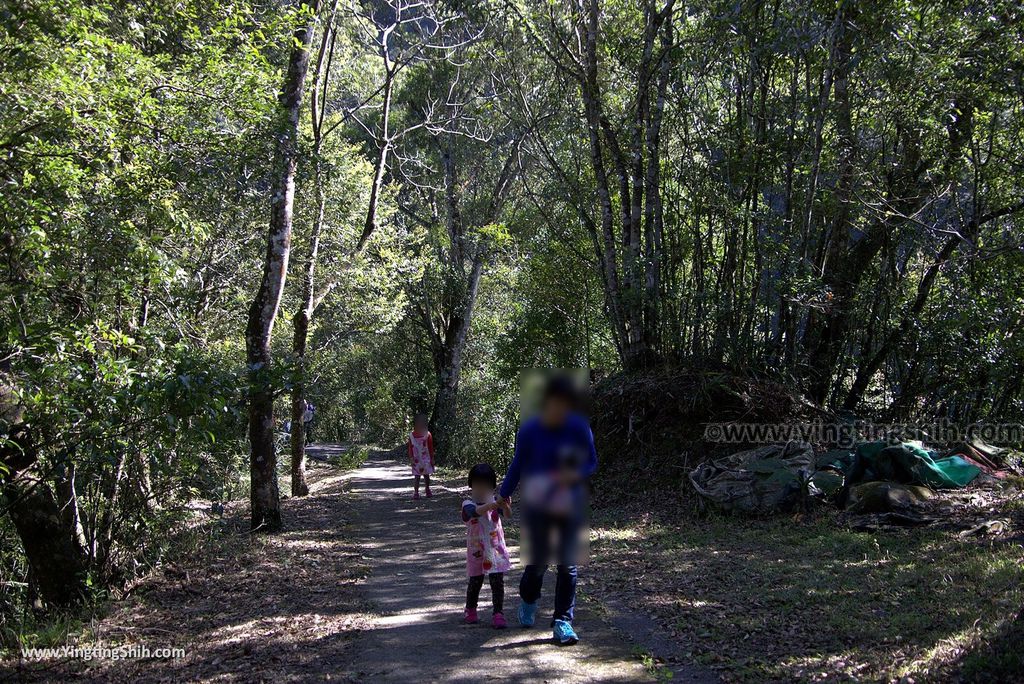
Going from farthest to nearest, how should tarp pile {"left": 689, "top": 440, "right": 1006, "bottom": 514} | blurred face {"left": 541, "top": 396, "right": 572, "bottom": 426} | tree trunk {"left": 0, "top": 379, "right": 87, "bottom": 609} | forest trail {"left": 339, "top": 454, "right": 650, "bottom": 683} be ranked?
tarp pile {"left": 689, "top": 440, "right": 1006, "bottom": 514}
tree trunk {"left": 0, "top": 379, "right": 87, "bottom": 609}
forest trail {"left": 339, "top": 454, "right": 650, "bottom": 683}
blurred face {"left": 541, "top": 396, "right": 572, "bottom": 426}

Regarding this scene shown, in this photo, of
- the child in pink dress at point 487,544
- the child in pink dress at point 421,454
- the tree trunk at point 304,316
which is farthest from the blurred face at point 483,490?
the tree trunk at point 304,316

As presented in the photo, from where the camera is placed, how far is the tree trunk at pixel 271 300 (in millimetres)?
10844

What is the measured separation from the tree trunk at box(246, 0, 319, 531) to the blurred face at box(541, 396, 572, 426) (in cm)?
631

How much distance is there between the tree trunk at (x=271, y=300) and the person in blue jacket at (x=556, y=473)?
6191 mm

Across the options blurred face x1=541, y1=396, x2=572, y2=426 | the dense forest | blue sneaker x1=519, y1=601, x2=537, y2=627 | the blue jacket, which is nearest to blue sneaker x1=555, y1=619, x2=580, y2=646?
blue sneaker x1=519, y1=601, x2=537, y2=627

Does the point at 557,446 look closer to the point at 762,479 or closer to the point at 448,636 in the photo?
the point at 448,636

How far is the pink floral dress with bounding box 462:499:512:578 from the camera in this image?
608cm

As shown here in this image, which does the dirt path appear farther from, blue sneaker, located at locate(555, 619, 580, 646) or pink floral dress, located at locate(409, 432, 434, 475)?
pink floral dress, located at locate(409, 432, 434, 475)

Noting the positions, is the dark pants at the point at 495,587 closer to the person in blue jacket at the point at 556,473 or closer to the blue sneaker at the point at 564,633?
the blue sneaker at the point at 564,633

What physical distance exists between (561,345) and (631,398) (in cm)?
579

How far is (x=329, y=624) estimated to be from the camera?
22.3 feet

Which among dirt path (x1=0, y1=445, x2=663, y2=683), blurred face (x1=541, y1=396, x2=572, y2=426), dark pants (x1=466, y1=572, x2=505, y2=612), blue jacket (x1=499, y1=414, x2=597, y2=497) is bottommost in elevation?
dirt path (x1=0, y1=445, x2=663, y2=683)

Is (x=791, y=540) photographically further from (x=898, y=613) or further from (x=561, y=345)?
(x=561, y=345)

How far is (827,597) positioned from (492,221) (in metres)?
17.6
